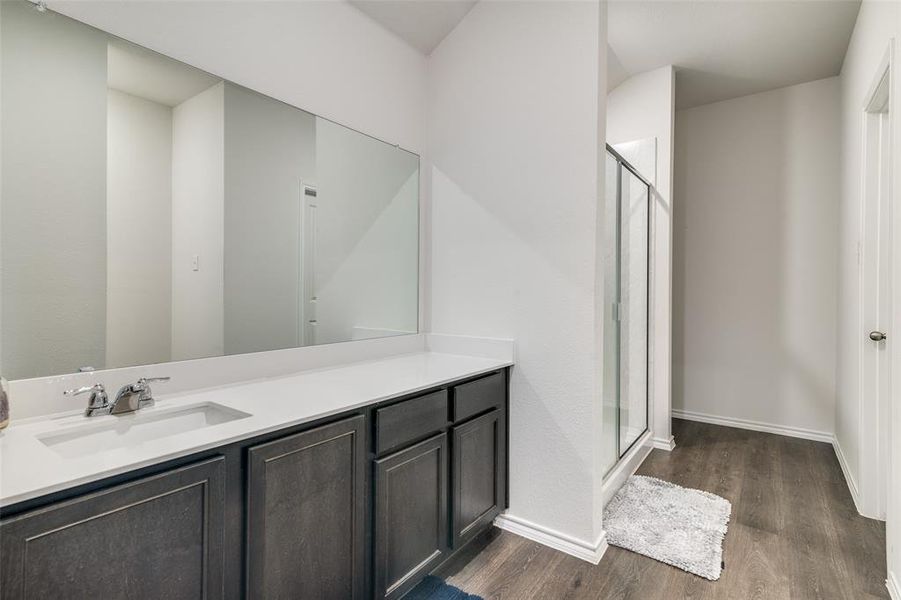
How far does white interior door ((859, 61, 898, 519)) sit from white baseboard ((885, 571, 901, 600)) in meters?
0.61

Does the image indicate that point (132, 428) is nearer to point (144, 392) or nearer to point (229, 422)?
point (144, 392)

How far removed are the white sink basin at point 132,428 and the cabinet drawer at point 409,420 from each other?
0.44 m

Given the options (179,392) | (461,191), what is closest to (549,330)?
(461,191)

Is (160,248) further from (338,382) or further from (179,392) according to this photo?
(338,382)

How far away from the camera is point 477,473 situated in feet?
6.45

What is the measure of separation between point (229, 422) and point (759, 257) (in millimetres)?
4111

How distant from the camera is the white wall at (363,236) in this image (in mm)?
2053

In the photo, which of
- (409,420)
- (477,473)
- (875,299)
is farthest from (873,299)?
(409,420)

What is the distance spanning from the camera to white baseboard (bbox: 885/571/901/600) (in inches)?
62.9

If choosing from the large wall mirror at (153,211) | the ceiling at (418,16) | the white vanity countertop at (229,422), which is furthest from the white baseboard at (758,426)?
the ceiling at (418,16)

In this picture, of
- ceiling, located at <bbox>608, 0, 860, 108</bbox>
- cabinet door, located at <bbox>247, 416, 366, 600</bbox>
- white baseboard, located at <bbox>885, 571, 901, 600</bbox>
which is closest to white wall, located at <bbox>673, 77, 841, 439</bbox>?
ceiling, located at <bbox>608, 0, 860, 108</bbox>

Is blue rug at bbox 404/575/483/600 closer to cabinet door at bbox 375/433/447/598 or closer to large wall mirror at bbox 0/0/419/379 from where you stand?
cabinet door at bbox 375/433/447/598

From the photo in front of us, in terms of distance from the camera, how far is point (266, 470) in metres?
1.17

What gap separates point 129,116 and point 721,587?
8.99 feet
